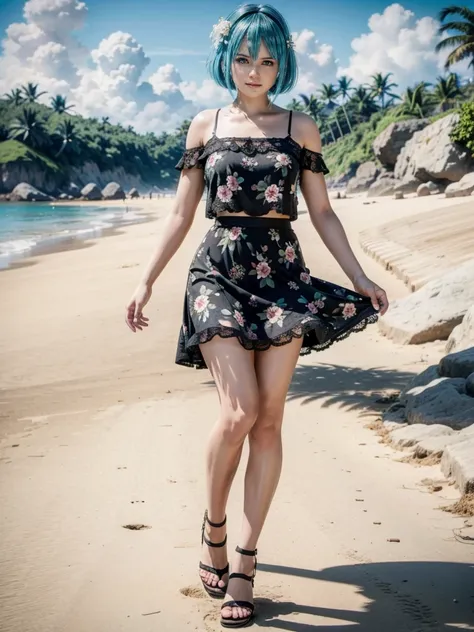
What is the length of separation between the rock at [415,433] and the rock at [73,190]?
89396mm

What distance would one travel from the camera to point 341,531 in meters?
3.52

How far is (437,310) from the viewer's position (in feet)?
24.4

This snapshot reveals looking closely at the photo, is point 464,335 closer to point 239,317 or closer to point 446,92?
point 239,317

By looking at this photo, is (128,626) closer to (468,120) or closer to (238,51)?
(238,51)

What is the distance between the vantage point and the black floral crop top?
3.03 meters

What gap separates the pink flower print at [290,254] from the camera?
306 centimetres

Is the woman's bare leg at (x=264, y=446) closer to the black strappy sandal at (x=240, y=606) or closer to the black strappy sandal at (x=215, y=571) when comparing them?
the black strappy sandal at (x=240, y=606)

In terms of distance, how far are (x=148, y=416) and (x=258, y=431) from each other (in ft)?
9.26

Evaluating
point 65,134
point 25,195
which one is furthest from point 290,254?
point 65,134

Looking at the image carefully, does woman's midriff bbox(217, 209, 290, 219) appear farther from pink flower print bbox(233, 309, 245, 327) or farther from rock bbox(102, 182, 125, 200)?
rock bbox(102, 182, 125, 200)

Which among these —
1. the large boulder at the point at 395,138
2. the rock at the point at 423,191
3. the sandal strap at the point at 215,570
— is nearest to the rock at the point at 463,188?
the rock at the point at 423,191

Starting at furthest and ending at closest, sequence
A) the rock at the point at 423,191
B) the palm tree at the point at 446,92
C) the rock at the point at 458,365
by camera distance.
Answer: the palm tree at the point at 446,92
the rock at the point at 423,191
the rock at the point at 458,365

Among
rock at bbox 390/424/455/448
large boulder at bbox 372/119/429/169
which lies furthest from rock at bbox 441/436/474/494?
large boulder at bbox 372/119/429/169

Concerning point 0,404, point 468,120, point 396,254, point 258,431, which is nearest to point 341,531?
point 258,431
